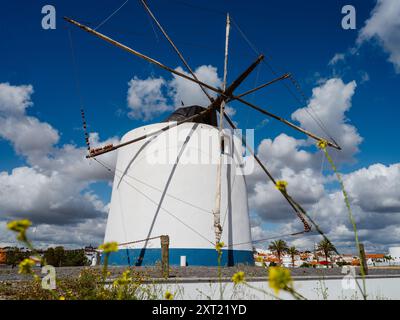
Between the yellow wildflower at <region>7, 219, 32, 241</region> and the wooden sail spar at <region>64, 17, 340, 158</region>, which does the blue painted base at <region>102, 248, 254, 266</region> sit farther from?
the yellow wildflower at <region>7, 219, 32, 241</region>

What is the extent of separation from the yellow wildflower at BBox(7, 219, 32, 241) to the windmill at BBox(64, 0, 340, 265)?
510 inches

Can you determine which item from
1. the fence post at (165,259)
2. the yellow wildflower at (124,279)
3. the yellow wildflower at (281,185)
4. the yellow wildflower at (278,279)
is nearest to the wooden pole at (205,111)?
the fence post at (165,259)

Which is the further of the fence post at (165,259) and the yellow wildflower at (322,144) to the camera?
the fence post at (165,259)

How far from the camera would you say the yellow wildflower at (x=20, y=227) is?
1.33 metres

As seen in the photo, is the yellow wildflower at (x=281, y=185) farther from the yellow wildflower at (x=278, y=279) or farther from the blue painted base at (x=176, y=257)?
the blue painted base at (x=176, y=257)

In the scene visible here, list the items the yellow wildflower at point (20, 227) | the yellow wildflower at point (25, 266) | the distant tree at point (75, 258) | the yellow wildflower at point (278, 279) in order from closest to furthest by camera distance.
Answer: the yellow wildflower at point (278, 279)
the yellow wildflower at point (20, 227)
the yellow wildflower at point (25, 266)
the distant tree at point (75, 258)

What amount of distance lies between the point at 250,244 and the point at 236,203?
2360mm

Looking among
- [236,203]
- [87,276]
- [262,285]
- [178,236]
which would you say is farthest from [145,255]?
[262,285]

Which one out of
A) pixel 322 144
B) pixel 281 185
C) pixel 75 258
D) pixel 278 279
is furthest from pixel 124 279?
pixel 75 258

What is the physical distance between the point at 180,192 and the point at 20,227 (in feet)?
49.0

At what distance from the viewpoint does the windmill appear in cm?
1534

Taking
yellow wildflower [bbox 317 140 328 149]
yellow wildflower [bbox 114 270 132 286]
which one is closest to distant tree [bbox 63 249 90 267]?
yellow wildflower [bbox 114 270 132 286]

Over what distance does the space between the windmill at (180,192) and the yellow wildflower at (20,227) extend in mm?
12956

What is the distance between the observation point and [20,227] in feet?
4.43
